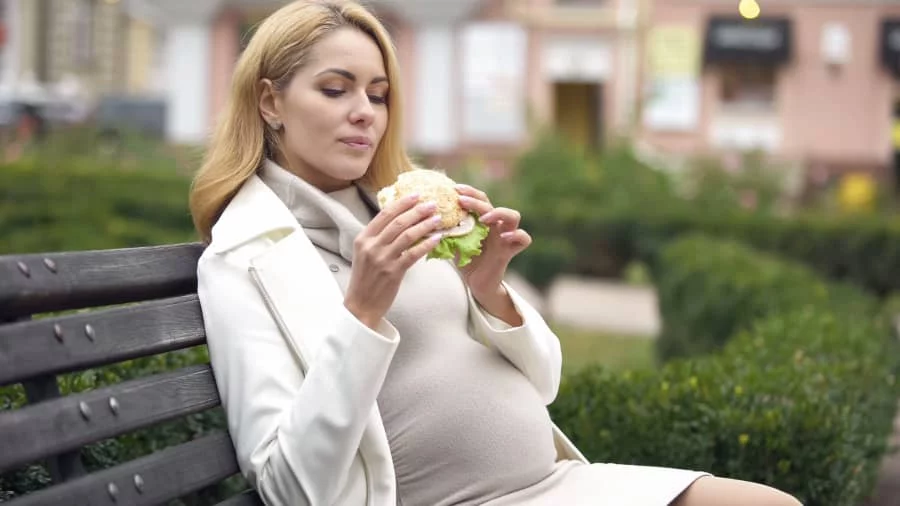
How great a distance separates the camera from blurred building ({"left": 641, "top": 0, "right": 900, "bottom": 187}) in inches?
975

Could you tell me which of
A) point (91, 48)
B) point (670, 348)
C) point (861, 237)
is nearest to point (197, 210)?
point (670, 348)

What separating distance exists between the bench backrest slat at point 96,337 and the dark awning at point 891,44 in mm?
24283

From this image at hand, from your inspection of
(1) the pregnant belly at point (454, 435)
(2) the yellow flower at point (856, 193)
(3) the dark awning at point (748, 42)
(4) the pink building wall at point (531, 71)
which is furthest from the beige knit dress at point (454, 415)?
(3) the dark awning at point (748, 42)

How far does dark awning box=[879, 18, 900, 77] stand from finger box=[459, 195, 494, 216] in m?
24.1

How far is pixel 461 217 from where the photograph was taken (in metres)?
2.23

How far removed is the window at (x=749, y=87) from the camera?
2533 centimetres

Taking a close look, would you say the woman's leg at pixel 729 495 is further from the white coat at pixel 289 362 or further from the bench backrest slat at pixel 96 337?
the bench backrest slat at pixel 96 337

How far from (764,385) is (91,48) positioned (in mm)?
33987

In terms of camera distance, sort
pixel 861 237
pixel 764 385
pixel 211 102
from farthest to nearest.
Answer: pixel 211 102 → pixel 861 237 → pixel 764 385

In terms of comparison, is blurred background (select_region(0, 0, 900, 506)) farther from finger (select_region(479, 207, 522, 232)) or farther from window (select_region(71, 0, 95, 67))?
finger (select_region(479, 207, 522, 232))

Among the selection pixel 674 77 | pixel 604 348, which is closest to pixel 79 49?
pixel 674 77

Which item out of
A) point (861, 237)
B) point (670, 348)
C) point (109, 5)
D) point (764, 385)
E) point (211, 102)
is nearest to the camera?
point (764, 385)

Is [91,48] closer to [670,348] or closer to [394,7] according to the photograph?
[394,7]

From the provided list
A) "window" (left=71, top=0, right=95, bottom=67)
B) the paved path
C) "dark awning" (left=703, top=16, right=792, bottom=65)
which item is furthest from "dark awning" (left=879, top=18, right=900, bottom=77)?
"window" (left=71, top=0, right=95, bottom=67)
